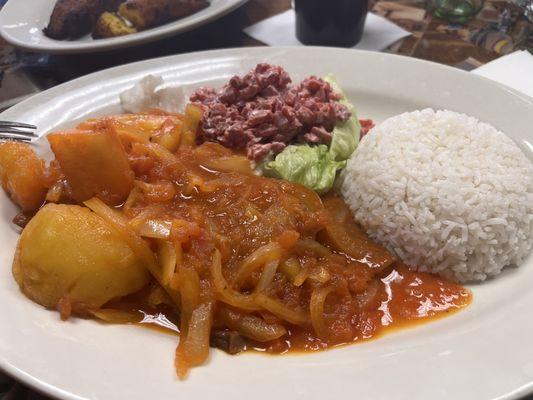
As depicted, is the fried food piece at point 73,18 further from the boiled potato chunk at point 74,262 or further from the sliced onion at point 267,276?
the sliced onion at point 267,276

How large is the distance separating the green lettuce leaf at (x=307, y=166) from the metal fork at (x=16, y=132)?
1.31 metres

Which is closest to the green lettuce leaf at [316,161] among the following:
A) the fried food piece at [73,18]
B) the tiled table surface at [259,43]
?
the tiled table surface at [259,43]

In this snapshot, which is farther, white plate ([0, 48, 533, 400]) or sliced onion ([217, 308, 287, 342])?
sliced onion ([217, 308, 287, 342])

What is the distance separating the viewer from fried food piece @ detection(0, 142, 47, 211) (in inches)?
97.0

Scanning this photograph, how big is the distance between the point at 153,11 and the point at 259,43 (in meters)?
0.88

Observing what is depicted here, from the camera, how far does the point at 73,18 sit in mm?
4012

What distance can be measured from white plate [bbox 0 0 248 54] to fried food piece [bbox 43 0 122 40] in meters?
0.07

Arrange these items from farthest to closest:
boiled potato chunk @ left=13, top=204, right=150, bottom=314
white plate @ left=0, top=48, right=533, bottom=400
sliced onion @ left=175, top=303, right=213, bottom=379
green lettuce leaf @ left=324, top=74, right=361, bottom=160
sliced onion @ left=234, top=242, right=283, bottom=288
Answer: green lettuce leaf @ left=324, top=74, right=361, bottom=160
sliced onion @ left=234, top=242, right=283, bottom=288
boiled potato chunk @ left=13, top=204, right=150, bottom=314
sliced onion @ left=175, top=303, right=213, bottom=379
white plate @ left=0, top=48, right=533, bottom=400

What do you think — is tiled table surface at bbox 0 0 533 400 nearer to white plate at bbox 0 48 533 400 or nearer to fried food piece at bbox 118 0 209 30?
fried food piece at bbox 118 0 209 30

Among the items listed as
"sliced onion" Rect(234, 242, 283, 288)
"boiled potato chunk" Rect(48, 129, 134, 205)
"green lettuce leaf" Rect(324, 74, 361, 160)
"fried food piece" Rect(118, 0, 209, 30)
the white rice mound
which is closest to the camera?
"sliced onion" Rect(234, 242, 283, 288)

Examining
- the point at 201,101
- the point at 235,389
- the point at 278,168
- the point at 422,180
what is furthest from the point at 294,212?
the point at 201,101

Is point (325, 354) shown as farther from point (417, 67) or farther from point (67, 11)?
point (67, 11)

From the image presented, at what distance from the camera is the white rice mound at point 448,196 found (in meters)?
2.39

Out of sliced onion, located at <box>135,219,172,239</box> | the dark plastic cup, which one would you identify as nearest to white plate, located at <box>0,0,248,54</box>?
the dark plastic cup
